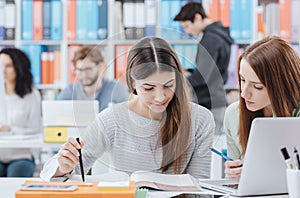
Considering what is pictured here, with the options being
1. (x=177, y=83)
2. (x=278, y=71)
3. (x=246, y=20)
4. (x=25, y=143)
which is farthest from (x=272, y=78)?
(x=246, y=20)

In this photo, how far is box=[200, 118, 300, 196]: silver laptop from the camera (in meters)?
1.48

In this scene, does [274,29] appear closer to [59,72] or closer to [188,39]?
[59,72]

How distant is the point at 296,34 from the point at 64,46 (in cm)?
167

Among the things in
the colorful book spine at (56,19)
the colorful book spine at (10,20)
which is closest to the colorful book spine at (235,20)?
the colorful book spine at (56,19)

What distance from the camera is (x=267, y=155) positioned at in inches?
59.4

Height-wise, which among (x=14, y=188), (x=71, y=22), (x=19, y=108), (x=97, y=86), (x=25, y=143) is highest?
(x=71, y=22)

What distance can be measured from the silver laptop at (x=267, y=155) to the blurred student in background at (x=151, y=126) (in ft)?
0.95

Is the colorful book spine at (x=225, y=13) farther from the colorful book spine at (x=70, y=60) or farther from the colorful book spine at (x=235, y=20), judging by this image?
the colorful book spine at (x=70, y=60)

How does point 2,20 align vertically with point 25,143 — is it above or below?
above

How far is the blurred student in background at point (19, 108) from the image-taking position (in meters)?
3.74

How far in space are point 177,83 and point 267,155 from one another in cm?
38

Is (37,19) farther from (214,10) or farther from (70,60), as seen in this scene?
(214,10)

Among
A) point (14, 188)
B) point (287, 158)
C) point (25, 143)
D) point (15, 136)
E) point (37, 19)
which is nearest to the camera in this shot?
point (287, 158)

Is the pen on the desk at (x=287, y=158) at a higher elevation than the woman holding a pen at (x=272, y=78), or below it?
below
